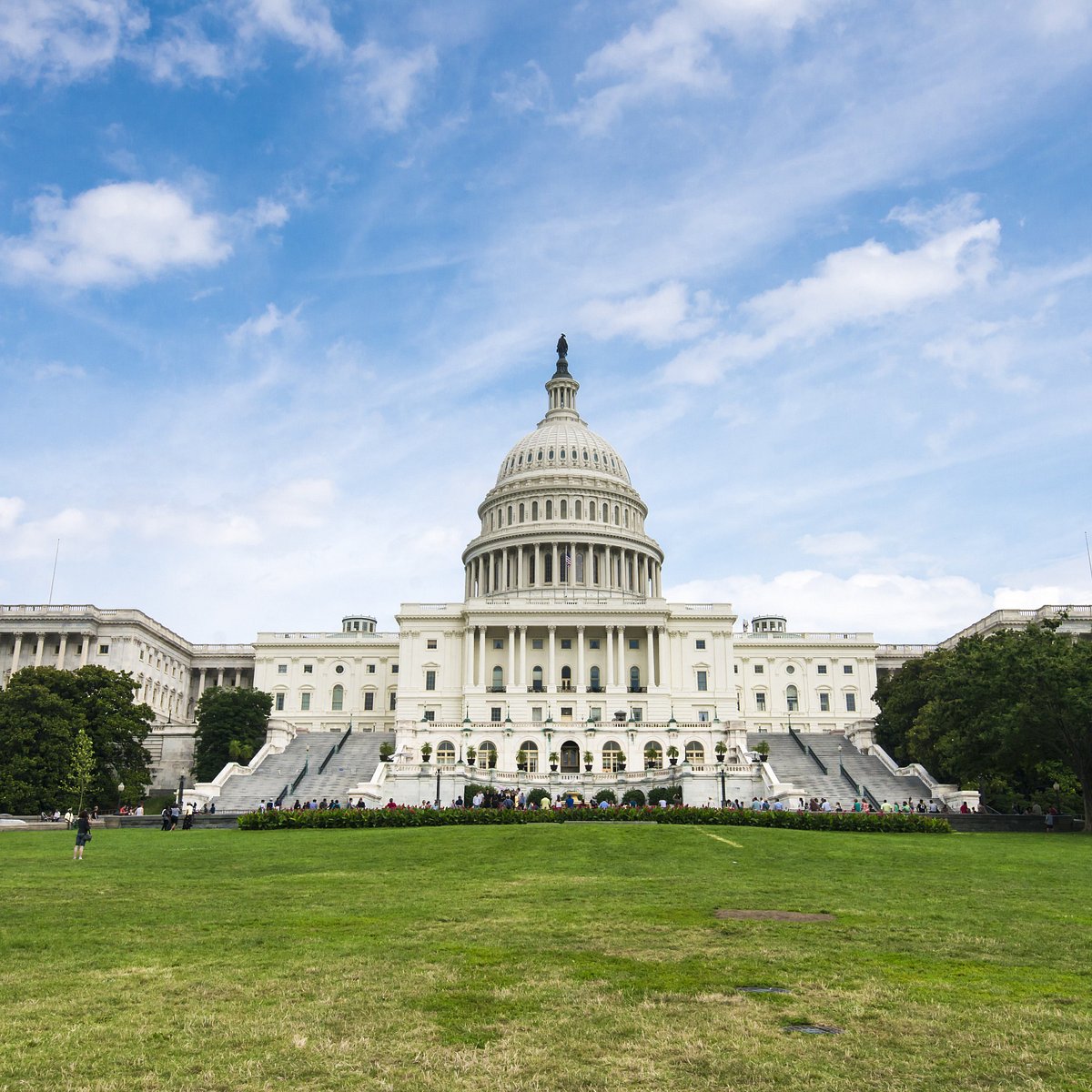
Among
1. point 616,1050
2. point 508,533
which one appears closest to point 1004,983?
point 616,1050

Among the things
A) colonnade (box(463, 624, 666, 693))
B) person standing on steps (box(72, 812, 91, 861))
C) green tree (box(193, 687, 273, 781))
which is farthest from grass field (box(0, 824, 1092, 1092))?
colonnade (box(463, 624, 666, 693))

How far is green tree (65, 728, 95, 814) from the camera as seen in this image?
219 feet

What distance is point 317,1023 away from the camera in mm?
12172

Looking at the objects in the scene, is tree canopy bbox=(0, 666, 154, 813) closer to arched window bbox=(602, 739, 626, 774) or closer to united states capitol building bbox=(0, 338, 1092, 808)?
united states capitol building bbox=(0, 338, 1092, 808)

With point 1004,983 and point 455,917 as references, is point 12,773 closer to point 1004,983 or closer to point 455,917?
point 455,917

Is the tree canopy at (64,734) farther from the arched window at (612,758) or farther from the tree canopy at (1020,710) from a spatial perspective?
the tree canopy at (1020,710)

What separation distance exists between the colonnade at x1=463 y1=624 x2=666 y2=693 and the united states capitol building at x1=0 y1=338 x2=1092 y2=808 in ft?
0.68

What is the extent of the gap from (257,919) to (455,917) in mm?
3559

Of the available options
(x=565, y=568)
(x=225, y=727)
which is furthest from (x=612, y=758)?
(x=565, y=568)

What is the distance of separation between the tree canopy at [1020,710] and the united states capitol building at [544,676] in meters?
10.0

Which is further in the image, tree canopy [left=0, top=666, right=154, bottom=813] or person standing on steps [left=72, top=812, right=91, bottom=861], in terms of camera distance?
tree canopy [left=0, top=666, right=154, bottom=813]

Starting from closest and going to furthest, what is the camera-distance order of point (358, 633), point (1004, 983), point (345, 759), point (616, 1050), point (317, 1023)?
point (616, 1050) < point (317, 1023) < point (1004, 983) < point (345, 759) < point (358, 633)

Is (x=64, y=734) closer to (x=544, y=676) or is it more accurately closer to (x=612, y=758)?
(x=612, y=758)

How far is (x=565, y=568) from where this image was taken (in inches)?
5017
